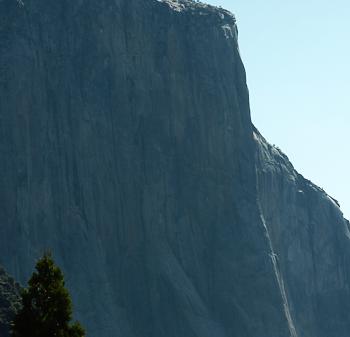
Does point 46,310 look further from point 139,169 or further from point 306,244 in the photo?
point 306,244

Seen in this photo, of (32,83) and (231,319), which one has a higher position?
(32,83)

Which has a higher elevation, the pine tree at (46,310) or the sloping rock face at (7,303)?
the sloping rock face at (7,303)

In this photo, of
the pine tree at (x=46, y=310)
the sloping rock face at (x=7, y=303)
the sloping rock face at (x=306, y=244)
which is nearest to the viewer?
the pine tree at (x=46, y=310)

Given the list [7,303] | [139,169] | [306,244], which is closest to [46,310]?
[7,303]

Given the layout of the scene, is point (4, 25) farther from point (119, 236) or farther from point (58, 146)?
point (119, 236)

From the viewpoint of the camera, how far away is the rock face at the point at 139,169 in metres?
117

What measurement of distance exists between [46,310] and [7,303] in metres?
28.7

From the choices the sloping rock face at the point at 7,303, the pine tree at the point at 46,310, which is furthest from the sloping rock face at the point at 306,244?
the pine tree at the point at 46,310

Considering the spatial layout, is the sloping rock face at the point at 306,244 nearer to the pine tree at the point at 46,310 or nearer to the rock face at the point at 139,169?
the rock face at the point at 139,169

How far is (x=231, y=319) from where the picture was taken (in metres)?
126

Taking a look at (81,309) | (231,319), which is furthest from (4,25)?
(231,319)

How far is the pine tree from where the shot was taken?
39125mm

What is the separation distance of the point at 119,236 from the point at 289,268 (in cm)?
2292

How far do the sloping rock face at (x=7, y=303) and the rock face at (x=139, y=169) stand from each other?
3911cm
